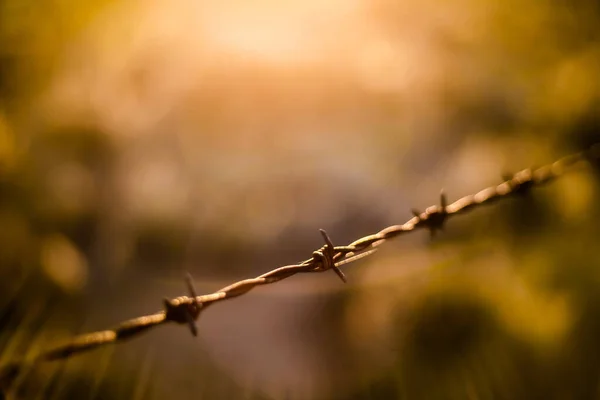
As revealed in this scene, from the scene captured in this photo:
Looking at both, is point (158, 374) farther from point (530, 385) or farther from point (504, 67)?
point (504, 67)

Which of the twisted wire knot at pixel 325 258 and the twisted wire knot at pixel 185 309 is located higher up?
the twisted wire knot at pixel 325 258

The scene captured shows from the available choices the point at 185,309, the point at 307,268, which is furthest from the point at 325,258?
the point at 185,309

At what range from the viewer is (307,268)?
124 centimetres

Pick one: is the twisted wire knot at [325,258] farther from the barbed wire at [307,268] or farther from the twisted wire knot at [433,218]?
the twisted wire knot at [433,218]

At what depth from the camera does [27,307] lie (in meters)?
3.68

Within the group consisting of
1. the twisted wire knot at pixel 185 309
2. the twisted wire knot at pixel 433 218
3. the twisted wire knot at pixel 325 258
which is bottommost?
the twisted wire knot at pixel 185 309

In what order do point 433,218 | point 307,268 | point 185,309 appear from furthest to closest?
1. point 433,218
2. point 307,268
3. point 185,309

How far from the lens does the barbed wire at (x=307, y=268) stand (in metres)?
0.92

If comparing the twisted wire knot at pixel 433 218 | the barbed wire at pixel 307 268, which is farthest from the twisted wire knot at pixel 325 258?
the twisted wire knot at pixel 433 218

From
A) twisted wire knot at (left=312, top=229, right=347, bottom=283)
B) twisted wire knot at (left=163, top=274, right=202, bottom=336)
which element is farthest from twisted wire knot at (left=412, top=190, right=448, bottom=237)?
twisted wire knot at (left=163, top=274, right=202, bottom=336)

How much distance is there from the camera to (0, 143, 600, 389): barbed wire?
0.92 metres

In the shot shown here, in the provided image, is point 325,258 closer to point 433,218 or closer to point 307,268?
point 307,268

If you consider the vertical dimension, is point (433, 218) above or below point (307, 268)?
above

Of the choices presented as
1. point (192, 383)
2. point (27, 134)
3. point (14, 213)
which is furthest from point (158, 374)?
point (27, 134)
